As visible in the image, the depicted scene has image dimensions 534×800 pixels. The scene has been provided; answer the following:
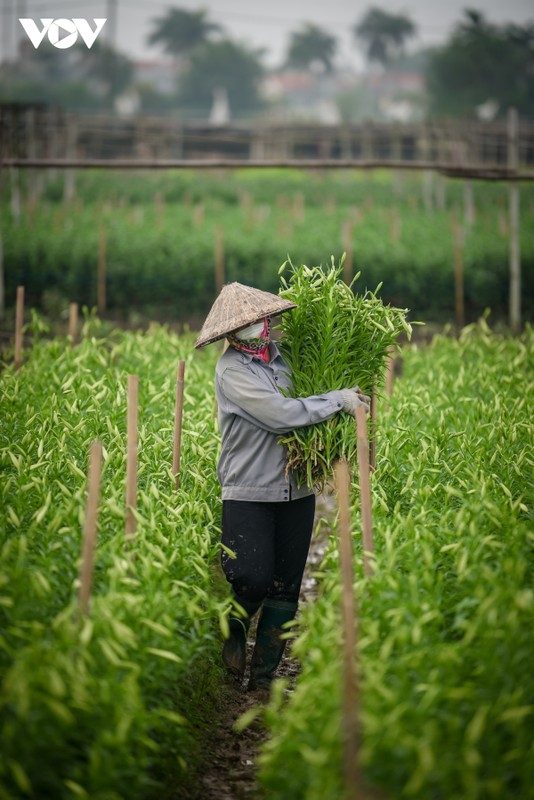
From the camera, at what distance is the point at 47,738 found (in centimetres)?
260

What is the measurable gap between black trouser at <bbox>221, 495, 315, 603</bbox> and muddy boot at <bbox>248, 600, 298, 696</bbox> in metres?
0.05

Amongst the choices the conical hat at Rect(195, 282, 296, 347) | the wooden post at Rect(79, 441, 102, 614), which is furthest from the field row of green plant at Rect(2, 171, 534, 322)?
the wooden post at Rect(79, 441, 102, 614)

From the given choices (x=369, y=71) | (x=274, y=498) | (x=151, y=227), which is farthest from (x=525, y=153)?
(x=369, y=71)

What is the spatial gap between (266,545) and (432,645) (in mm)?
1010

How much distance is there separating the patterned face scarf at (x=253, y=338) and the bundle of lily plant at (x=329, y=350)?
25cm

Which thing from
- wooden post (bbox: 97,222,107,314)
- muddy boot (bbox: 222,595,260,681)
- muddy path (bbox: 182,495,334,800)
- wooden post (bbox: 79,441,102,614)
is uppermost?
wooden post (bbox: 97,222,107,314)

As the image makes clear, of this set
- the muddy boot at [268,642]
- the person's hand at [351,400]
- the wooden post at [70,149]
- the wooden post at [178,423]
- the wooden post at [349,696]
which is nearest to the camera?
the wooden post at [349,696]

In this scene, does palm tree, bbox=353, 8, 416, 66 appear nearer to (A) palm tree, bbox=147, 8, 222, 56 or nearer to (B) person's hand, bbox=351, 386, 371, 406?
(A) palm tree, bbox=147, 8, 222, 56

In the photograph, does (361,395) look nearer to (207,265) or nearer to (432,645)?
(432,645)

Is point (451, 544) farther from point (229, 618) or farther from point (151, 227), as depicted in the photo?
point (151, 227)

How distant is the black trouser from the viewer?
12.4ft

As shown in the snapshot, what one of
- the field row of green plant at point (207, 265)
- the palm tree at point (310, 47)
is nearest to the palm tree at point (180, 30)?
the palm tree at point (310, 47)

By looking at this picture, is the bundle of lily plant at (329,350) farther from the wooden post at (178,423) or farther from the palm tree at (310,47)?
the palm tree at (310,47)

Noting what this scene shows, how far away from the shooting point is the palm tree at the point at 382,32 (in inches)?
3853
